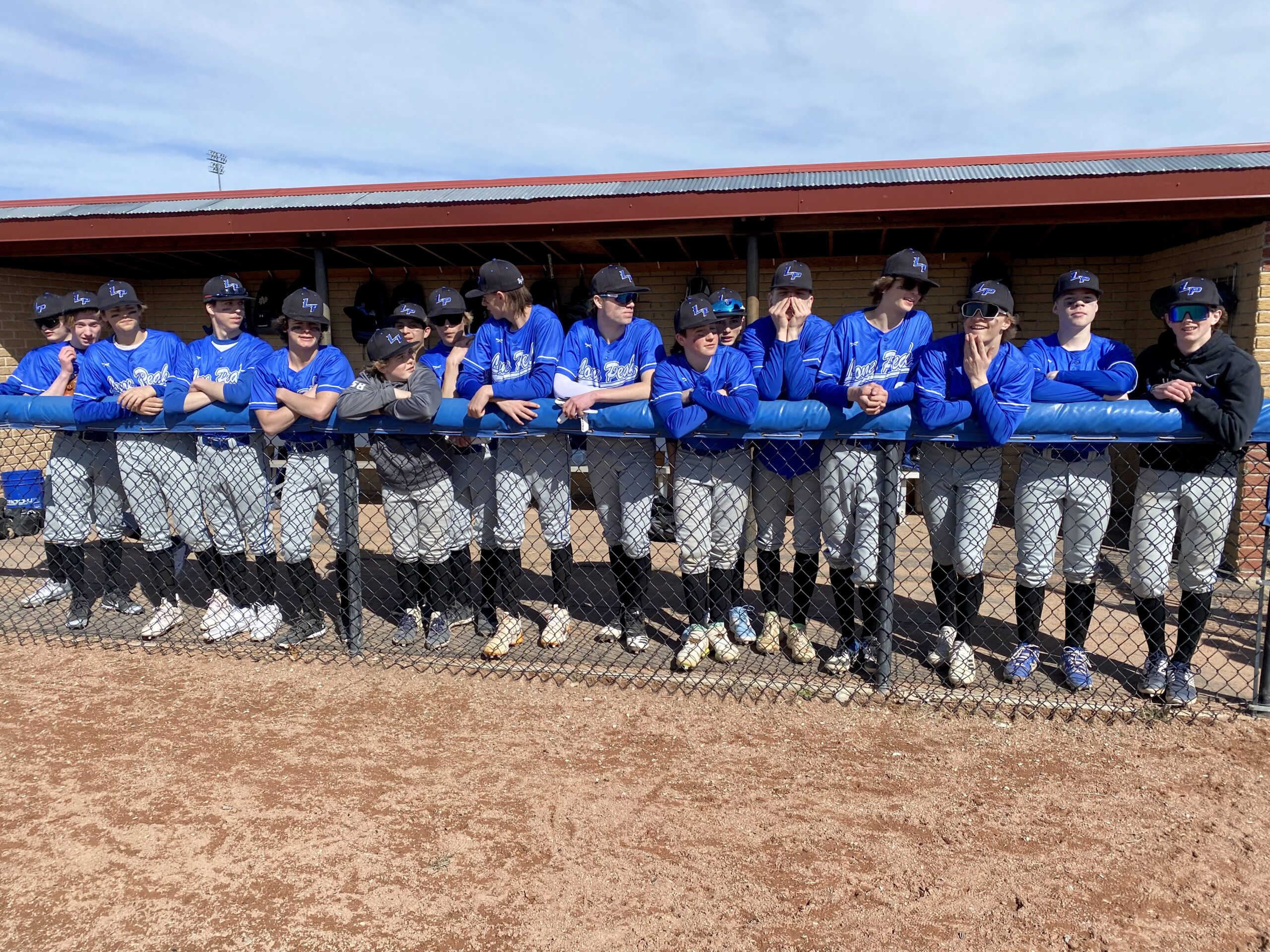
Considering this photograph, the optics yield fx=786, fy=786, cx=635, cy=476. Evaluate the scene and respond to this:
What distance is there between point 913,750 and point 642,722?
3.51ft

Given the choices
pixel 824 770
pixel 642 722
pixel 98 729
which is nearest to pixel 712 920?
pixel 824 770

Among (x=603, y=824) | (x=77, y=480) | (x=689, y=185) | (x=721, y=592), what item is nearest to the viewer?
(x=603, y=824)

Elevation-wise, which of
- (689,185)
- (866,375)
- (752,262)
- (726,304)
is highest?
(689,185)

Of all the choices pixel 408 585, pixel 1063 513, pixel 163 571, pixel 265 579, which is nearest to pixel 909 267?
pixel 1063 513

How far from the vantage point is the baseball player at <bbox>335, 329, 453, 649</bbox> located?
3.60 m

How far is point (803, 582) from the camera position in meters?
3.95

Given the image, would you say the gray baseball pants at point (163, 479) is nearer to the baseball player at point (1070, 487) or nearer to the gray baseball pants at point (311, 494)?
the gray baseball pants at point (311, 494)

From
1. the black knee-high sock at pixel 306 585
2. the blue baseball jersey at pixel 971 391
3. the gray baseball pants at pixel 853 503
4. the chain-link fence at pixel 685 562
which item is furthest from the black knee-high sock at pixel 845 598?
the black knee-high sock at pixel 306 585

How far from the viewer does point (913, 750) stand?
3.03 metres

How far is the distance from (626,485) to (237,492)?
6.56 ft

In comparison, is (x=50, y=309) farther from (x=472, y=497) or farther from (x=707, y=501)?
(x=707, y=501)

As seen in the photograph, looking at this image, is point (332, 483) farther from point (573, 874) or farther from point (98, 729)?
point (573, 874)

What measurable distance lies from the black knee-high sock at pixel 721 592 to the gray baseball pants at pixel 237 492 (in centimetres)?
231

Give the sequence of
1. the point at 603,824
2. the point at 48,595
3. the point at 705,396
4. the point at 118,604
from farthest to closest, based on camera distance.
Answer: the point at 48,595 < the point at 118,604 < the point at 705,396 < the point at 603,824
